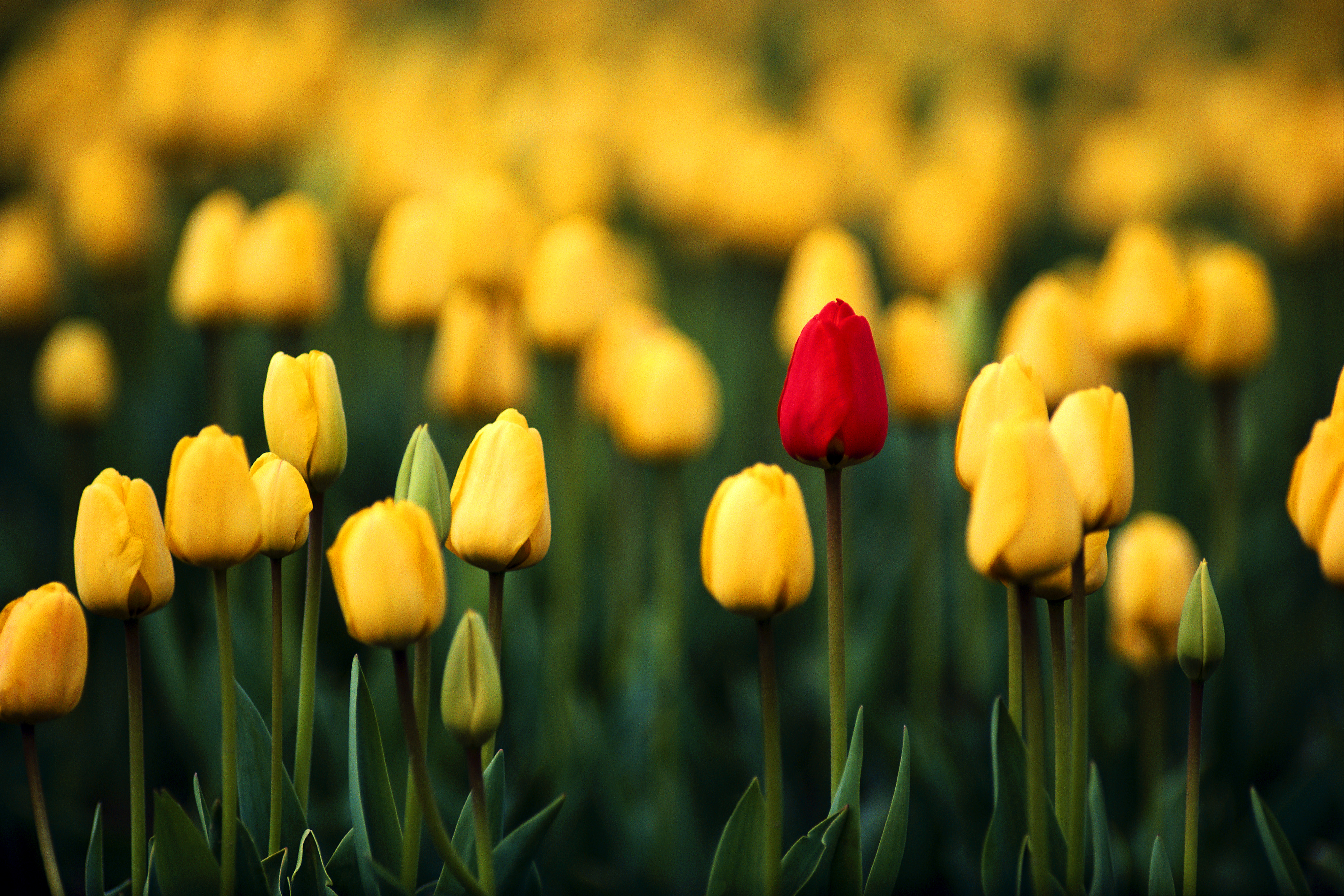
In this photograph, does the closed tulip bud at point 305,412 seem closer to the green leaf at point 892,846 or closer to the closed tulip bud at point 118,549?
the closed tulip bud at point 118,549

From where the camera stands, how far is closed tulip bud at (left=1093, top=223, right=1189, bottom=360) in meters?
1.62

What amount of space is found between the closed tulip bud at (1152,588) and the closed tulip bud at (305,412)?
1057 millimetres

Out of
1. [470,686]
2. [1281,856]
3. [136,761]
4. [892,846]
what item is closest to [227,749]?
[136,761]

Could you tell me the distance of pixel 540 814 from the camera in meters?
1.05

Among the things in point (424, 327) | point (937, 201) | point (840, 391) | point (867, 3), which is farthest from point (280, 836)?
point (867, 3)

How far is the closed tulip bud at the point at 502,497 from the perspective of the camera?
0.96 meters

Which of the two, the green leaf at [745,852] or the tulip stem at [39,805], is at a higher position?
the tulip stem at [39,805]

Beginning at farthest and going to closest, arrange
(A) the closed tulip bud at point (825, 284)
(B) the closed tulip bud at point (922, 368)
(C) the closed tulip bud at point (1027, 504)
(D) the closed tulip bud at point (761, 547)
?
(A) the closed tulip bud at point (825, 284) < (B) the closed tulip bud at point (922, 368) < (D) the closed tulip bud at point (761, 547) < (C) the closed tulip bud at point (1027, 504)

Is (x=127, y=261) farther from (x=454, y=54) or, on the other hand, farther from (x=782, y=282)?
(x=454, y=54)

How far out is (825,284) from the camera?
187cm

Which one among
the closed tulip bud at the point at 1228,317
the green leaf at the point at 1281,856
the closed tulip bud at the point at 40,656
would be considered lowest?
the green leaf at the point at 1281,856

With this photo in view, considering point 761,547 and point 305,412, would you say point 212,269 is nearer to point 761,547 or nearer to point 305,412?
point 305,412

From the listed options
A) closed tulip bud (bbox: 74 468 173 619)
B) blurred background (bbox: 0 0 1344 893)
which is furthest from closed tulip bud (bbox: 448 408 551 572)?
blurred background (bbox: 0 0 1344 893)

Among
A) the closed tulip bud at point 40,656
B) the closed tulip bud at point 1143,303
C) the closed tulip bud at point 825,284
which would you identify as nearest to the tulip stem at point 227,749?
the closed tulip bud at point 40,656
